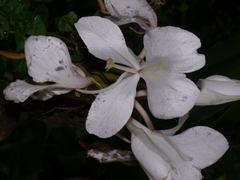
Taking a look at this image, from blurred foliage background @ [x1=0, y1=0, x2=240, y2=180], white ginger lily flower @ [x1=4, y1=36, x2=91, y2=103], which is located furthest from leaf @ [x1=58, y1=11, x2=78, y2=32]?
white ginger lily flower @ [x1=4, y1=36, x2=91, y2=103]

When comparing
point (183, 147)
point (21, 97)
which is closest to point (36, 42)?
point (21, 97)

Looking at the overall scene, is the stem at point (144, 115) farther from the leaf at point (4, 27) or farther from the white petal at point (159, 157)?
the leaf at point (4, 27)

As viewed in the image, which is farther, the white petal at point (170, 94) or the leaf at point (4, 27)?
the leaf at point (4, 27)

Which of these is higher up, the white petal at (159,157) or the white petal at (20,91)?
the white petal at (20,91)

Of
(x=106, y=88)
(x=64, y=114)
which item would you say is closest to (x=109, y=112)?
(x=106, y=88)

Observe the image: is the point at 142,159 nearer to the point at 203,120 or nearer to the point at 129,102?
the point at 129,102

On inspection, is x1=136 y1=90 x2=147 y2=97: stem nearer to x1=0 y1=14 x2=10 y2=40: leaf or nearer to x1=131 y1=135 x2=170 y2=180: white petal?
x1=131 y1=135 x2=170 y2=180: white petal

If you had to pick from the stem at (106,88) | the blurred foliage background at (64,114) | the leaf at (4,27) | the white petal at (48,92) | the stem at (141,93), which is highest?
the leaf at (4,27)

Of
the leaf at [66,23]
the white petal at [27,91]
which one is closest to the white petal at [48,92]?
the white petal at [27,91]
